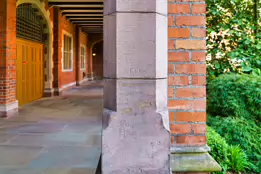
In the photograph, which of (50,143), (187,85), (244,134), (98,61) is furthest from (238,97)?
(98,61)

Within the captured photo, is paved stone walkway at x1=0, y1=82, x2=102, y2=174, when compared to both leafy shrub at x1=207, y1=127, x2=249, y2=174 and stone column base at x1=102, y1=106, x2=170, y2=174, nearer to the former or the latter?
stone column base at x1=102, y1=106, x2=170, y2=174

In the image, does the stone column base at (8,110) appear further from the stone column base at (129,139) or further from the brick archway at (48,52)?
the stone column base at (129,139)

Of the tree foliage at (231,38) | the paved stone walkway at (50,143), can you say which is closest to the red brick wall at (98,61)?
the paved stone walkway at (50,143)

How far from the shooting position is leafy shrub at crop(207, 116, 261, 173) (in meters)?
3.52

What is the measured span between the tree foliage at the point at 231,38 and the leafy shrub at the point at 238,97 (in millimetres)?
1068

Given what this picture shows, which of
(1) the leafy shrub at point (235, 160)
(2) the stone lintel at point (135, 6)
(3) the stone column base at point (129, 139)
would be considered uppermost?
(2) the stone lintel at point (135, 6)

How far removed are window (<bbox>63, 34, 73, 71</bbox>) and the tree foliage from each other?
25.7ft

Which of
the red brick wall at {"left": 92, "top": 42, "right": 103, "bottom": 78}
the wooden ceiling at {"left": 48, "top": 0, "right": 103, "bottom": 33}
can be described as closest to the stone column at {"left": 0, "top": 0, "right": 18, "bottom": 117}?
the wooden ceiling at {"left": 48, "top": 0, "right": 103, "bottom": 33}

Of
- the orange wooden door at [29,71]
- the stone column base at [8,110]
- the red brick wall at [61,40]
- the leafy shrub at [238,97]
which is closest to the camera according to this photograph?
the leafy shrub at [238,97]

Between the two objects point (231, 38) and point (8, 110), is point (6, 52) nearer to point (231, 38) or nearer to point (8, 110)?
point (8, 110)

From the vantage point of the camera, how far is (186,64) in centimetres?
199

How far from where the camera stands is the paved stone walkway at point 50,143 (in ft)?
8.96

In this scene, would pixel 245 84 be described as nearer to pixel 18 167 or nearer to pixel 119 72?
pixel 119 72

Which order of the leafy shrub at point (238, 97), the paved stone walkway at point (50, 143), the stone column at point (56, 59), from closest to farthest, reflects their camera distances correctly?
the paved stone walkway at point (50, 143), the leafy shrub at point (238, 97), the stone column at point (56, 59)
